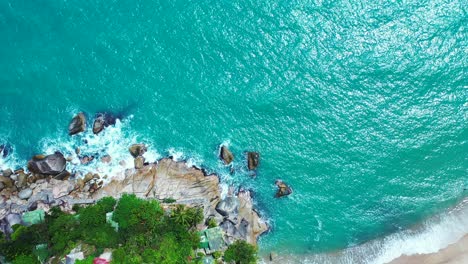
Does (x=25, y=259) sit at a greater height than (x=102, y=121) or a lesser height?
lesser

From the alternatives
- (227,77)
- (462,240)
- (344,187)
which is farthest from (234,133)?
(462,240)

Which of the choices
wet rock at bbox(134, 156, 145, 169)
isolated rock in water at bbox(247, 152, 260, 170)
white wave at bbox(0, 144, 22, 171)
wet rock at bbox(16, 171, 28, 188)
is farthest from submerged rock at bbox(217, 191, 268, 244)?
white wave at bbox(0, 144, 22, 171)

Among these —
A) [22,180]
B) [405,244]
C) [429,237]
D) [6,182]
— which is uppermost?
[22,180]

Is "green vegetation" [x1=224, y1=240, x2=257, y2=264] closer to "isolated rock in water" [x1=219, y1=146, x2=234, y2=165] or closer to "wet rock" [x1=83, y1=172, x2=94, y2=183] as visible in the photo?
"isolated rock in water" [x1=219, y1=146, x2=234, y2=165]

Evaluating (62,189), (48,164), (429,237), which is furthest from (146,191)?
(429,237)

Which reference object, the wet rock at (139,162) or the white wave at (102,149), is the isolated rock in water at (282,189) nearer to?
the white wave at (102,149)

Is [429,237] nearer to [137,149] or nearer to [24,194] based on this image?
[137,149]

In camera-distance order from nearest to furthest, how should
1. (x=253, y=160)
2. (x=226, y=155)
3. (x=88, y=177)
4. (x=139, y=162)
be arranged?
(x=88, y=177) < (x=139, y=162) < (x=226, y=155) < (x=253, y=160)
